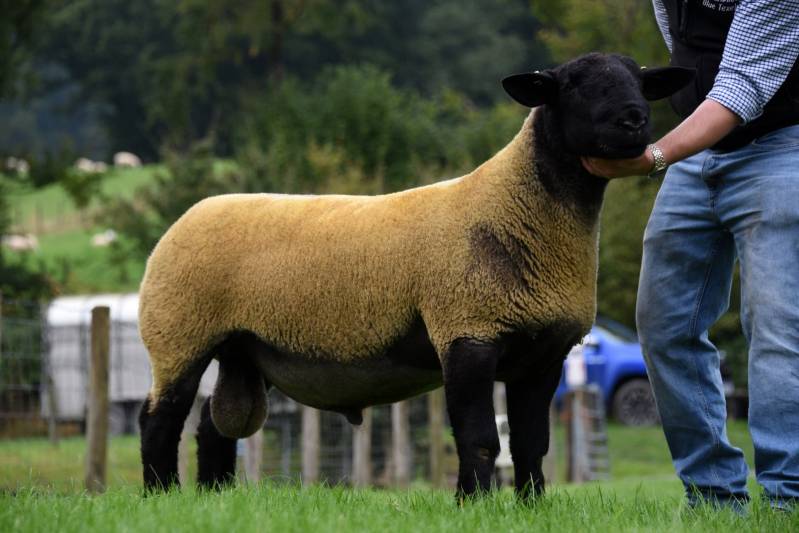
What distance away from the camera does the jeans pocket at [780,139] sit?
16.6 ft

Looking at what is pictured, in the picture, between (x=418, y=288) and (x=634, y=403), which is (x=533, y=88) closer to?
(x=418, y=288)

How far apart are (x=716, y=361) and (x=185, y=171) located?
2200cm

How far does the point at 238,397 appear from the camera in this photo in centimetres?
603

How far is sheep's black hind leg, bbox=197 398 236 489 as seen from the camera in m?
6.22

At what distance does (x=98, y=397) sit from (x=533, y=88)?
5.13 metres

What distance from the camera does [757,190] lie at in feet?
16.5

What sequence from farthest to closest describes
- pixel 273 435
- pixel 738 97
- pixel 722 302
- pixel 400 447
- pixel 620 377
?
pixel 620 377 → pixel 273 435 → pixel 400 447 → pixel 722 302 → pixel 738 97

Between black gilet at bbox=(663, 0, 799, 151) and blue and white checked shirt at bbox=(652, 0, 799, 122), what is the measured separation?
0.12 metres

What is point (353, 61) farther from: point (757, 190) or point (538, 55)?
point (757, 190)

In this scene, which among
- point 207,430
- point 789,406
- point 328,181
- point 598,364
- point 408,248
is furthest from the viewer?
point 328,181

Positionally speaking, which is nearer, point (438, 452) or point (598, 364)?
point (438, 452)

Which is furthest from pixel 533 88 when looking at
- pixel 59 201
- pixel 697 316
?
pixel 59 201

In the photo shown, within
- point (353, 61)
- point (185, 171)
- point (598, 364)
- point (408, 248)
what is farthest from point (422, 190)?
point (353, 61)

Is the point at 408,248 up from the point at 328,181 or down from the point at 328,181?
down
